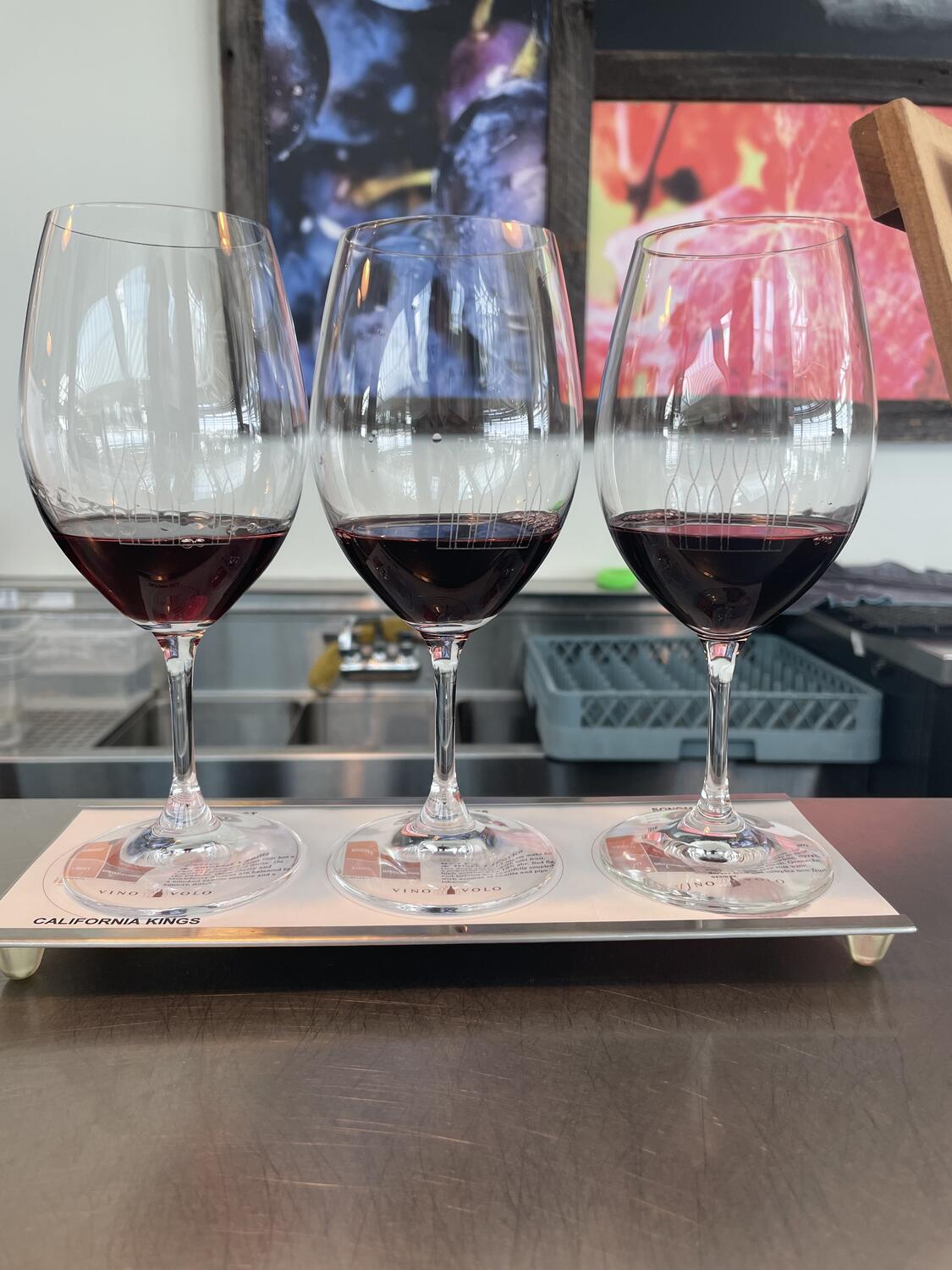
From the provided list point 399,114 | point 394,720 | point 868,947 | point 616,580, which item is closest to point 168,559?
point 868,947

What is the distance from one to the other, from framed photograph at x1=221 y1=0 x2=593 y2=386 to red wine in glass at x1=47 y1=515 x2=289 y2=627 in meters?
1.31

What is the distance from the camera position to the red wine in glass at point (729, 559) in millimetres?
347

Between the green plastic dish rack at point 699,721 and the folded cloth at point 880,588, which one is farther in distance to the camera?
the folded cloth at point 880,588

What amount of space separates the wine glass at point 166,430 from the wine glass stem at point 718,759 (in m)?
0.15

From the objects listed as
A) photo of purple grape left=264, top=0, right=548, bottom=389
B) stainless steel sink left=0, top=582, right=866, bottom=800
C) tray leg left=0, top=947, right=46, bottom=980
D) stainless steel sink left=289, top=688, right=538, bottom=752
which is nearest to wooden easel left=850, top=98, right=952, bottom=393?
tray leg left=0, top=947, right=46, bottom=980

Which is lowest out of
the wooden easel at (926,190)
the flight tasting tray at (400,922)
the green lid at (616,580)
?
the flight tasting tray at (400,922)

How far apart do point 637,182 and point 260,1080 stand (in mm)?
1635

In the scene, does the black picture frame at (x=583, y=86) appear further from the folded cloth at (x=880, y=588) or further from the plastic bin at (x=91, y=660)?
the plastic bin at (x=91, y=660)

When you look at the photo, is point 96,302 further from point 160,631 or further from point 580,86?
point 580,86

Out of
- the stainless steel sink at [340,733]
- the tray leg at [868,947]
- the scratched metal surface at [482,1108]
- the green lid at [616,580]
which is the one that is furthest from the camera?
the green lid at [616,580]

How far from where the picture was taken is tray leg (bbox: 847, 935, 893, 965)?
0.96ft

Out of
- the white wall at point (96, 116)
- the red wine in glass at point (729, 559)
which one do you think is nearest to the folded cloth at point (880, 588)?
the white wall at point (96, 116)

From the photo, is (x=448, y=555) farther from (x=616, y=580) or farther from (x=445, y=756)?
(x=616, y=580)

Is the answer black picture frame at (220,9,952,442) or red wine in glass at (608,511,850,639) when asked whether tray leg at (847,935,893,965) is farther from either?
black picture frame at (220,9,952,442)
